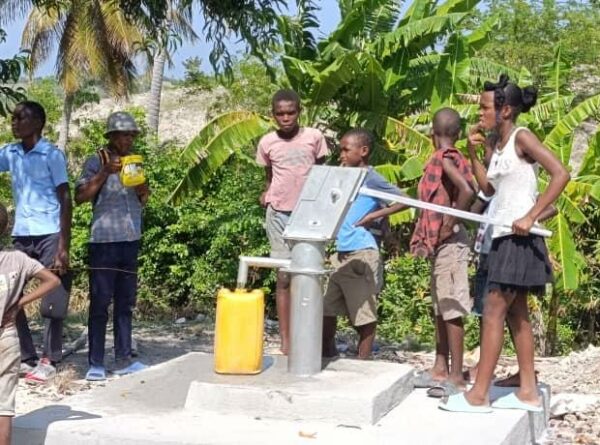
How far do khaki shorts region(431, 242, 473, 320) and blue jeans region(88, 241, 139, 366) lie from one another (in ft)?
6.78

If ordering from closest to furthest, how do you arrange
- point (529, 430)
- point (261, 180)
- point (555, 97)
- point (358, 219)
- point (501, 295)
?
point (501, 295)
point (529, 430)
point (358, 219)
point (555, 97)
point (261, 180)

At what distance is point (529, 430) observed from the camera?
5.23m

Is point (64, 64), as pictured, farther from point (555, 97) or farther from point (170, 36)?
point (170, 36)

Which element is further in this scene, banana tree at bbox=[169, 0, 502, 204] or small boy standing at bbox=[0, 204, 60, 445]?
banana tree at bbox=[169, 0, 502, 204]

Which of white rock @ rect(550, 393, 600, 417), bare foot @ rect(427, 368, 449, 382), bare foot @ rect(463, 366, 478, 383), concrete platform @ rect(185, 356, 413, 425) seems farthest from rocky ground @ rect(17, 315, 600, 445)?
concrete platform @ rect(185, 356, 413, 425)

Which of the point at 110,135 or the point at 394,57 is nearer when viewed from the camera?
the point at 110,135

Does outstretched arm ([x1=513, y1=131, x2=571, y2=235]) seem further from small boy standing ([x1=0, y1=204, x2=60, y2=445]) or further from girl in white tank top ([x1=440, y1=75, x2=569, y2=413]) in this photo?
small boy standing ([x1=0, y1=204, x2=60, y2=445])

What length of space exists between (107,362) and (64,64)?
16.1m

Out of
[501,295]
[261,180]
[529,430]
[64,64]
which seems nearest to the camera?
[501,295]

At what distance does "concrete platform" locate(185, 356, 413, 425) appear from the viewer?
4809mm

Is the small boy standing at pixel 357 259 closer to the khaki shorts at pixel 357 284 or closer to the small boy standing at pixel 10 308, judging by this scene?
the khaki shorts at pixel 357 284

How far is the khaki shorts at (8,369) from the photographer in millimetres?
4363

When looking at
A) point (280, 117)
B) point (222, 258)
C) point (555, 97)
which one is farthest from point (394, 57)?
point (280, 117)

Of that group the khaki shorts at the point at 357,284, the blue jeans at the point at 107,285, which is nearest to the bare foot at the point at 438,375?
the khaki shorts at the point at 357,284
